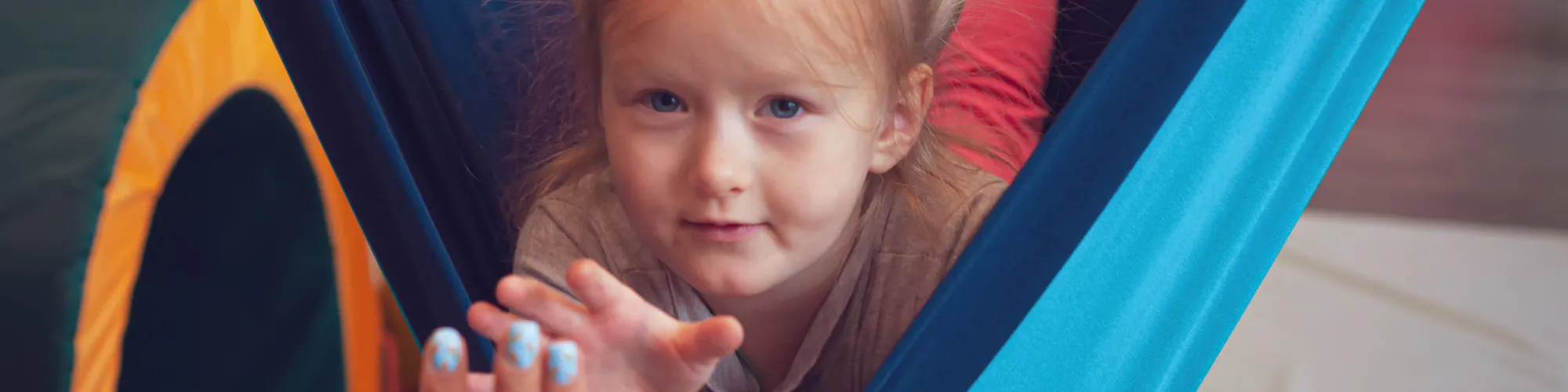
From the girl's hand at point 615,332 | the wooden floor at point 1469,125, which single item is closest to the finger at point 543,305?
the girl's hand at point 615,332

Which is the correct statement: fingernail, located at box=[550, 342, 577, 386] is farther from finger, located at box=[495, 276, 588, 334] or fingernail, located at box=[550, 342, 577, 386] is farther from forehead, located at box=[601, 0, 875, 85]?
forehead, located at box=[601, 0, 875, 85]

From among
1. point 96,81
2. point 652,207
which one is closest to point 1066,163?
point 652,207

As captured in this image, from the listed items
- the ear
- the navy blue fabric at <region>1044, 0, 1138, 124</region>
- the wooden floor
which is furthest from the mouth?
the wooden floor

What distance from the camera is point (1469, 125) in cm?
245

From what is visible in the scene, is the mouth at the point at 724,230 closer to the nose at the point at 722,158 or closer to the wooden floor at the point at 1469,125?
the nose at the point at 722,158

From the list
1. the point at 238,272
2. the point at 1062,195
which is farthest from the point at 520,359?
the point at 238,272

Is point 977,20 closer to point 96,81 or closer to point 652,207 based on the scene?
point 652,207

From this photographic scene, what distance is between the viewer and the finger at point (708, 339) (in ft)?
1.63

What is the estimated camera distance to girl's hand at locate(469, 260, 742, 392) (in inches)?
20.6

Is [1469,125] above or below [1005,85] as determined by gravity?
above

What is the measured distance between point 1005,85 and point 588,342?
526mm

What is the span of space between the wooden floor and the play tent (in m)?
1.55

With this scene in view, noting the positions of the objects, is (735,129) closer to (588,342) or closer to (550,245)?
(588,342)

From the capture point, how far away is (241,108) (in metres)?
0.97
